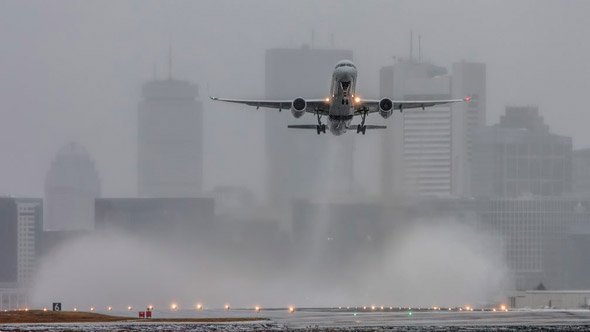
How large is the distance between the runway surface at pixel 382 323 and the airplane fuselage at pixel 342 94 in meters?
19.1

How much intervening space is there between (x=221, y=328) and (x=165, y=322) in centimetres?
1304

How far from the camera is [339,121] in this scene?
149 meters

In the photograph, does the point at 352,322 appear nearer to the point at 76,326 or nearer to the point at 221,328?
the point at 221,328

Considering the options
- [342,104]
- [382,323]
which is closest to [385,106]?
[342,104]

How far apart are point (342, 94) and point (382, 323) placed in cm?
2310

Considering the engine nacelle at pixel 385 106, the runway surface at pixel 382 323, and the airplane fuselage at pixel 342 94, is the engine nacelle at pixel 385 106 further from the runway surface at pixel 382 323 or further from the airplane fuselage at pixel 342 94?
the runway surface at pixel 382 323

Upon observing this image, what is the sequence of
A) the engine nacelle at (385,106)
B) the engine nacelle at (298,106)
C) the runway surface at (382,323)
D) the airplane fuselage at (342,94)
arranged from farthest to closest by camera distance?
1. the engine nacelle at (298,106)
2. the engine nacelle at (385,106)
3. the airplane fuselage at (342,94)
4. the runway surface at (382,323)

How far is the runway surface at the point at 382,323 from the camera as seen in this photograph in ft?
416

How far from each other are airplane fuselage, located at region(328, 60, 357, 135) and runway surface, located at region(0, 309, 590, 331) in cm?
1906

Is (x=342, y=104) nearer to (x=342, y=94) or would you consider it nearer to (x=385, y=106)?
(x=342, y=94)

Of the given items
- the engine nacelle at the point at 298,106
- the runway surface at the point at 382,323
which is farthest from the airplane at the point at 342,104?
the runway surface at the point at 382,323

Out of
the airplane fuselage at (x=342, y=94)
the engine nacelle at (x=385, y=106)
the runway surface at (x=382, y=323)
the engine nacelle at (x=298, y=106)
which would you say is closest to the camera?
the runway surface at (x=382, y=323)

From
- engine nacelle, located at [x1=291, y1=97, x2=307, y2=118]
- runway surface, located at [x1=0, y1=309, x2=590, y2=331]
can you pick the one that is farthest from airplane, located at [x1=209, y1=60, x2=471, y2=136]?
runway surface, located at [x1=0, y1=309, x2=590, y2=331]

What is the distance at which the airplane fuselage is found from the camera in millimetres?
142750
